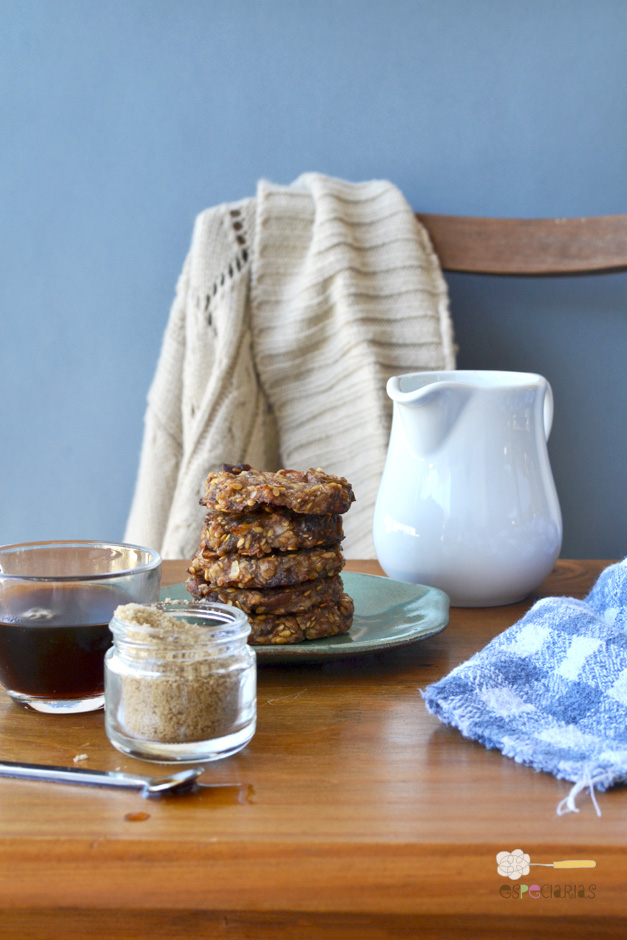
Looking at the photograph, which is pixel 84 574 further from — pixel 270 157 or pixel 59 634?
Result: pixel 270 157

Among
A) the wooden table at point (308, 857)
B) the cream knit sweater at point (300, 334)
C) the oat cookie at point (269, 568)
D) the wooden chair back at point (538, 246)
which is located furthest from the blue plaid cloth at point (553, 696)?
the wooden chair back at point (538, 246)

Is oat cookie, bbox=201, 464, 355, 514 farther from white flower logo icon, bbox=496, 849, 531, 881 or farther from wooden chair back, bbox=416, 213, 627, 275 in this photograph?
wooden chair back, bbox=416, 213, 627, 275

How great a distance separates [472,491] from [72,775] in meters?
0.40

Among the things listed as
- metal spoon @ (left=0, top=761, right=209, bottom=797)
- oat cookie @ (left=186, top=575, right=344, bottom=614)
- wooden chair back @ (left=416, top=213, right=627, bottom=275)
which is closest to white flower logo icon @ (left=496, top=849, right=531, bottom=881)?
metal spoon @ (left=0, top=761, right=209, bottom=797)

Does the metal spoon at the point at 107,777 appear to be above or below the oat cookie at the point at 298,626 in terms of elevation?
below

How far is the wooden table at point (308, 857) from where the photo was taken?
0.33m

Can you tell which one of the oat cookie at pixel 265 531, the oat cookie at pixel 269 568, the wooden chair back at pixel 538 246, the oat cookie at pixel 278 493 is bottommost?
the oat cookie at pixel 269 568

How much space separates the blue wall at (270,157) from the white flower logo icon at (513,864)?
1073 mm

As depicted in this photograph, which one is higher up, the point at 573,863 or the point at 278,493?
the point at 278,493

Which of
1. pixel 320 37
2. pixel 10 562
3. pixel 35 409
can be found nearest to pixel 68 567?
pixel 10 562

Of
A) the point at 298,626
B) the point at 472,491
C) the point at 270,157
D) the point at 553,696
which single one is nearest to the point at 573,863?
the point at 553,696

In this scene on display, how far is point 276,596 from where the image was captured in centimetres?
53

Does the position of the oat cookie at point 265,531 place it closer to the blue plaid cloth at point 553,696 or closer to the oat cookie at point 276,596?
the oat cookie at point 276,596

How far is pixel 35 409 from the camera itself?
1.40 m
